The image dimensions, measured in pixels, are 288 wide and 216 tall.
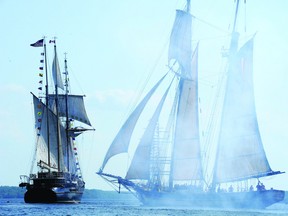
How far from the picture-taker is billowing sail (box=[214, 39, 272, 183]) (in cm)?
7675

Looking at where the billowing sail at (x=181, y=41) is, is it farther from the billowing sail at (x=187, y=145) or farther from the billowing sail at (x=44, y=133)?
the billowing sail at (x=44, y=133)

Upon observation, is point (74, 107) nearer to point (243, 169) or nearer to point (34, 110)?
point (34, 110)

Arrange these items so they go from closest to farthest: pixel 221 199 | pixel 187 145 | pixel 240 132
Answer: pixel 240 132 < pixel 187 145 < pixel 221 199

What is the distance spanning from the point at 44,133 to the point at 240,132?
1397 inches

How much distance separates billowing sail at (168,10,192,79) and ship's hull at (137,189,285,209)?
48.8 feet

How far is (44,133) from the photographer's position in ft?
333

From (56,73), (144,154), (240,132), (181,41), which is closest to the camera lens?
(144,154)

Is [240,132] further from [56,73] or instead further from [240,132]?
[56,73]

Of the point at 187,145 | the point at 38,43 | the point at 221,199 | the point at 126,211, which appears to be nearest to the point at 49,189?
the point at 38,43

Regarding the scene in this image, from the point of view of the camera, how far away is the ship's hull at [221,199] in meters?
79.9

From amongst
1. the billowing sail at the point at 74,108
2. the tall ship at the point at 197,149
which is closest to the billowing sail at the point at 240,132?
the tall ship at the point at 197,149

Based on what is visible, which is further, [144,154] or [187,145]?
[187,145]

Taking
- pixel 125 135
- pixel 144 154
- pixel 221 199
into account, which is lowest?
pixel 221 199

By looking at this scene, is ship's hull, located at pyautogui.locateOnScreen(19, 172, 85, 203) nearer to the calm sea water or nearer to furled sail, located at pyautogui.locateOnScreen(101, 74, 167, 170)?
the calm sea water
